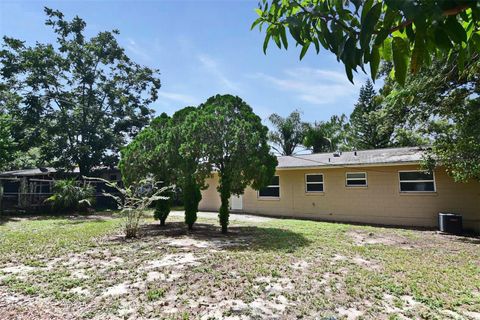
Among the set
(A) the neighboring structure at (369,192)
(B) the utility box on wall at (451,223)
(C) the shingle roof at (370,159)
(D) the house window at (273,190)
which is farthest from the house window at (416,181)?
(D) the house window at (273,190)

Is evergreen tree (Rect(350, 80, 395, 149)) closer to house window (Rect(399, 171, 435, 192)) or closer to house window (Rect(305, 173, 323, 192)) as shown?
house window (Rect(305, 173, 323, 192))

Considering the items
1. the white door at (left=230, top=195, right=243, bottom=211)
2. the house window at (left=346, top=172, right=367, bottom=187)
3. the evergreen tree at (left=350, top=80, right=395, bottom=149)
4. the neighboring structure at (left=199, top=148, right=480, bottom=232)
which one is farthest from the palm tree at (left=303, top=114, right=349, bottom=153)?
the house window at (left=346, top=172, right=367, bottom=187)

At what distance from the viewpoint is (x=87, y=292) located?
183 inches

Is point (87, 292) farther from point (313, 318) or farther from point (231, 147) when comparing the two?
point (231, 147)

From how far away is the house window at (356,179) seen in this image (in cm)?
1371

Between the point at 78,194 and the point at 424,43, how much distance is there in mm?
19681

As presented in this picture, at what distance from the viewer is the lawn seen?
406 cm

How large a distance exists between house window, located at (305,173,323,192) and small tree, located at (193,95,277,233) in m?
5.48

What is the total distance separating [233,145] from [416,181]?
26.8 feet

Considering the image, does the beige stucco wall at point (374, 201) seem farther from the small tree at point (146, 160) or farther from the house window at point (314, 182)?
the small tree at point (146, 160)

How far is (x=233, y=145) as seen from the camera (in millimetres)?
9664

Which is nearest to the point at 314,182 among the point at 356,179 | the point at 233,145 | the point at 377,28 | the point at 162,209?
the point at 356,179

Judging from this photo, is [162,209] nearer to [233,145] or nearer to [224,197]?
[224,197]

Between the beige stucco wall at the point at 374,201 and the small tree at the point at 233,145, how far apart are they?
18.4 ft
